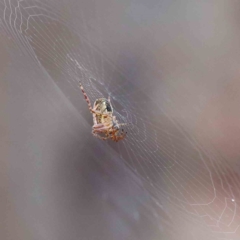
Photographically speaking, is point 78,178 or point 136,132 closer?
point 136,132

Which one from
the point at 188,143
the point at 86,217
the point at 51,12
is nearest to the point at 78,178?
the point at 86,217

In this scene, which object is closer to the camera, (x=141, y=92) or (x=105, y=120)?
(x=105, y=120)

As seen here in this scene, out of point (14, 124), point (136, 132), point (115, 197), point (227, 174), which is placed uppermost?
point (14, 124)

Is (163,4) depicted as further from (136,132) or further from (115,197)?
(115,197)
